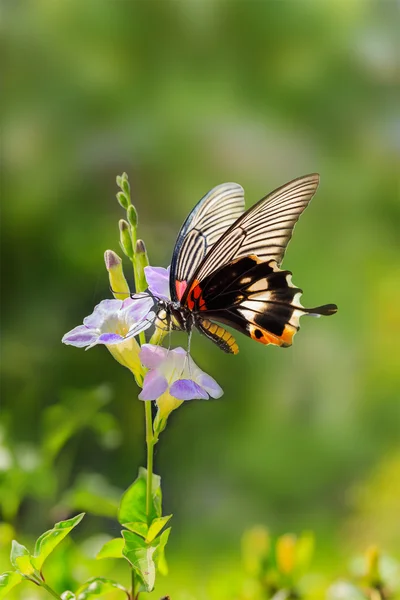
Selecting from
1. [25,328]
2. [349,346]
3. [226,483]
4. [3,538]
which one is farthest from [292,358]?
[3,538]

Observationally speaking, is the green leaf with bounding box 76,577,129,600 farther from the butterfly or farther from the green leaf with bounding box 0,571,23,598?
the butterfly

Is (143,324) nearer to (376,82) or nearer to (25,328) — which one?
(25,328)

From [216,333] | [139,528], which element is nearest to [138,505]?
[139,528]

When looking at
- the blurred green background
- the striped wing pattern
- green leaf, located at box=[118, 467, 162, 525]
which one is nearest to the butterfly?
the striped wing pattern

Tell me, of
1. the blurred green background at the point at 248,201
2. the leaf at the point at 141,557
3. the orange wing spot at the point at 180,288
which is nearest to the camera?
the leaf at the point at 141,557

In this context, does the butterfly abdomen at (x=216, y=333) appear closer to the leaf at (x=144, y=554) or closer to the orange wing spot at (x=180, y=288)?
the orange wing spot at (x=180, y=288)

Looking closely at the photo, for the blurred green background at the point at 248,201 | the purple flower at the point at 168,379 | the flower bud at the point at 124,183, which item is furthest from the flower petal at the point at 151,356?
the blurred green background at the point at 248,201

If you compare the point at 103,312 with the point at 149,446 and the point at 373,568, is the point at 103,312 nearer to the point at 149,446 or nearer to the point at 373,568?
the point at 149,446
